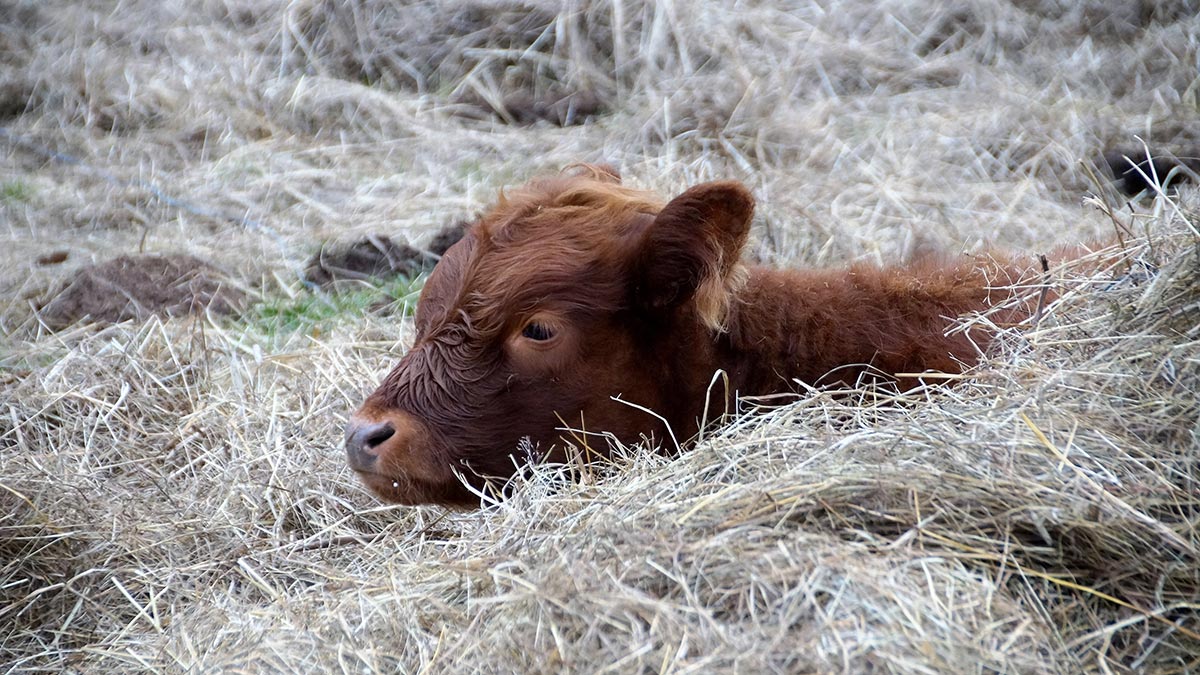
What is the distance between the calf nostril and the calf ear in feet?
2.89

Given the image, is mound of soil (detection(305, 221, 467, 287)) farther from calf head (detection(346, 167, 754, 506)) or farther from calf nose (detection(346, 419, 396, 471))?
calf nose (detection(346, 419, 396, 471))

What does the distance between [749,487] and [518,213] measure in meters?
1.55

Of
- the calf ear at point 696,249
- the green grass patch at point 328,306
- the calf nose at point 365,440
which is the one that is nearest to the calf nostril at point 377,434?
the calf nose at point 365,440

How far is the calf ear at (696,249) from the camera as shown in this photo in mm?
3695

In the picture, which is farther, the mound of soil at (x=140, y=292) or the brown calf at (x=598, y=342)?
the mound of soil at (x=140, y=292)

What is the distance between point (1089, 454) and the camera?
9.16ft

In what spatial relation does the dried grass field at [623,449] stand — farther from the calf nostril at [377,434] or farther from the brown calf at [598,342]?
the calf nostril at [377,434]

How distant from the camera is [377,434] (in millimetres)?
3730

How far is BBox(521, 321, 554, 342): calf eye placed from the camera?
378 centimetres

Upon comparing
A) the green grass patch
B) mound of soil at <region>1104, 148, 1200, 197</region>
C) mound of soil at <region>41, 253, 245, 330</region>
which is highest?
mound of soil at <region>41, 253, 245, 330</region>

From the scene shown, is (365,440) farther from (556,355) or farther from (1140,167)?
(1140,167)

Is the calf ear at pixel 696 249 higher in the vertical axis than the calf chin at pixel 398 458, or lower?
higher

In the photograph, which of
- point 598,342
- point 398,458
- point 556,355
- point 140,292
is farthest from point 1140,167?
point 140,292

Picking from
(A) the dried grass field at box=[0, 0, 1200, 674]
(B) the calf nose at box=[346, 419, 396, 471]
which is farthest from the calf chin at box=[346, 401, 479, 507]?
(A) the dried grass field at box=[0, 0, 1200, 674]
